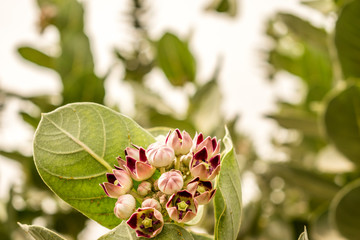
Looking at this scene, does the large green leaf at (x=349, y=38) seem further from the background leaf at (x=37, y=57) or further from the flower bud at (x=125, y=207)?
the background leaf at (x=37, y=57)

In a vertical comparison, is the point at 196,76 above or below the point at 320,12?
below

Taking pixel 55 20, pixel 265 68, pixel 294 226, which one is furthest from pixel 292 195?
pixel 55 20

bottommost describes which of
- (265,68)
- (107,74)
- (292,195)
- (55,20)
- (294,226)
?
(292,195)

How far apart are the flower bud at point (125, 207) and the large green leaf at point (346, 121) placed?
38.0 inches

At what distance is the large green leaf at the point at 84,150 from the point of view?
30.9 inches

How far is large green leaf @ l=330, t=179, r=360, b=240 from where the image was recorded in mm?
1380

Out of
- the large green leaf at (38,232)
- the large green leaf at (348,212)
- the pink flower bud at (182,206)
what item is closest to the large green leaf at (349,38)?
the large green leaf at (348,212)

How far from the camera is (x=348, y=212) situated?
139 centimetres

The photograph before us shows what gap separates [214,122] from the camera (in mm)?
1784

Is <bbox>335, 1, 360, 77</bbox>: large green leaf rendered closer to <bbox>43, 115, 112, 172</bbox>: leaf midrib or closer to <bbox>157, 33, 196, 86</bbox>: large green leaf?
<bbox>157, 33, 196, 86</bbox>: large green leaf

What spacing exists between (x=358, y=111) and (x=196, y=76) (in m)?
0.99

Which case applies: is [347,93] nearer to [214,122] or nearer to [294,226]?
[214,122]

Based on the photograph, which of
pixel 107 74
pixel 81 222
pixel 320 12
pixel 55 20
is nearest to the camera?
pixel 320 12

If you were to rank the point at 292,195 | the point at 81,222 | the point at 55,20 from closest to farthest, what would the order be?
1. the point at 81,222
2. the point at 55,20
3. the point at 292,195
